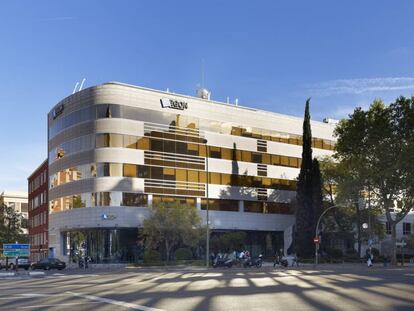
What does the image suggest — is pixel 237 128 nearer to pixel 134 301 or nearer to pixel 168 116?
pixel 168 116

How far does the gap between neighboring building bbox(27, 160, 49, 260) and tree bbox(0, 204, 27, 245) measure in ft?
10.1

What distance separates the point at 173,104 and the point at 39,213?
38668 millimetres

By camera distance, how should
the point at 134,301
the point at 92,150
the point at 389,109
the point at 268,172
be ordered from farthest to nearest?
the point at 268,172 → the point at 92,150 → the point at 389,109 → the point at 134,301

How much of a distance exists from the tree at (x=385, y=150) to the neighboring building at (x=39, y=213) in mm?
47102

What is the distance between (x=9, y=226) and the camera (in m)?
85.1

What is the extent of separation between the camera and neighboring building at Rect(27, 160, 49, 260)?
3462 inches

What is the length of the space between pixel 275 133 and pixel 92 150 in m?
25.7

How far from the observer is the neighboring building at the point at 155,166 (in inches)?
2453

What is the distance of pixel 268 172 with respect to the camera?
7538 centimetres

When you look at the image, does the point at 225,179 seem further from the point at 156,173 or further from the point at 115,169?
the point at 115,169

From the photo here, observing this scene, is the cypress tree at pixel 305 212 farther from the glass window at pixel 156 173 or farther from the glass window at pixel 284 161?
the glass window at pixel 156 173

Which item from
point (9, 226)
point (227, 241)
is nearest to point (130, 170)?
point (227, 241)

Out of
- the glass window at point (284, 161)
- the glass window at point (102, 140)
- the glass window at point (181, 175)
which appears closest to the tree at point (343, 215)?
the glass window at point (284, 161)

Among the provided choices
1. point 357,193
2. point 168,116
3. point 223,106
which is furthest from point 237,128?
point 357,193
